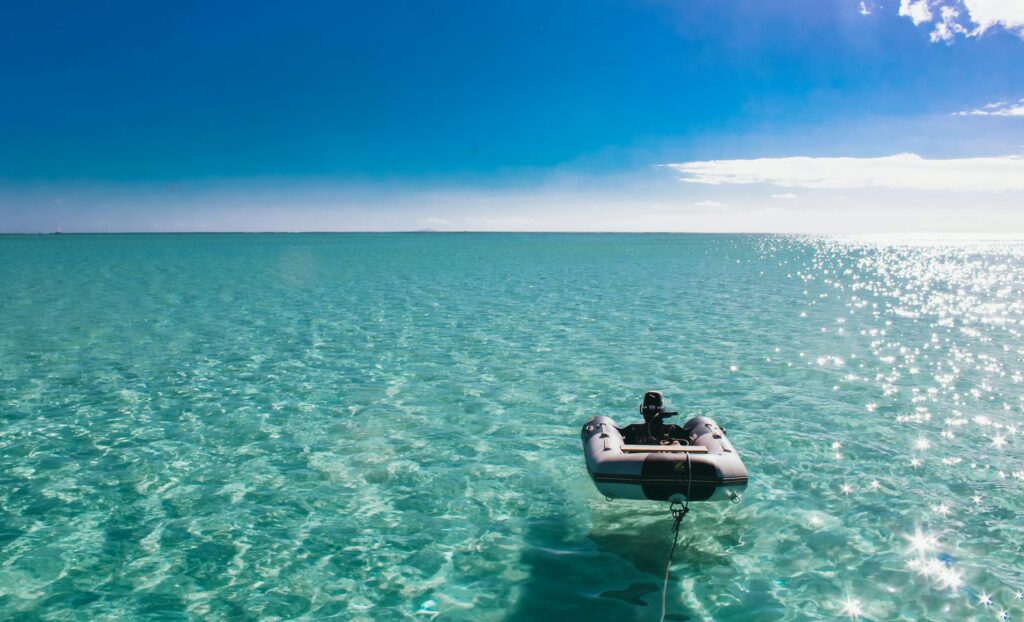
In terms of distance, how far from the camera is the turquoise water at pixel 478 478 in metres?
7.00

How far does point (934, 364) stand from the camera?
19.0 m

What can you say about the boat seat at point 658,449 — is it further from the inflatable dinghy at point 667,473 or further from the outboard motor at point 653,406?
the outboard motor at point 653,406

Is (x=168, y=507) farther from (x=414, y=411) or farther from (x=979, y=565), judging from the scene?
(x=979, y=565)

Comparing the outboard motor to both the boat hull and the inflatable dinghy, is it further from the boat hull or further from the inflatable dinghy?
the boat hull

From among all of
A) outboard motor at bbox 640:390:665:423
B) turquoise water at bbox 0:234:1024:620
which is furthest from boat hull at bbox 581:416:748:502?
outboard motor at bbox 640:390:665:423

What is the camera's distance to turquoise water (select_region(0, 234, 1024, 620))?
700cm

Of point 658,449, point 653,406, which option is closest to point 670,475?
point 658,449

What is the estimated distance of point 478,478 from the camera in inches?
399

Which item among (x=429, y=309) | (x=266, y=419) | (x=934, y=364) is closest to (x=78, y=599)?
(x=266, y=419)

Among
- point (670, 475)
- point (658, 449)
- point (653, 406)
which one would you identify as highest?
point (653, 406)

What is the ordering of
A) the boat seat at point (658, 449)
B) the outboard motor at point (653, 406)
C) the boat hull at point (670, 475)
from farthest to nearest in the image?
1. the outboard motor at point (653, 406)
2. the boat seat at point (658, 449)
3. the boat hull at point (670, 475)

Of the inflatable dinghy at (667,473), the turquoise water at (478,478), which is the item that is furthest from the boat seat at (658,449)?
the turquoise water at (478,478)

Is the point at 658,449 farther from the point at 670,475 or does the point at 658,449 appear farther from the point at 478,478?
the point at 478,478

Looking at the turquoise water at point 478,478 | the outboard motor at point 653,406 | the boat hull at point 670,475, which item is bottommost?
the turquoise water at point 478,478
